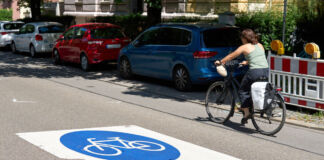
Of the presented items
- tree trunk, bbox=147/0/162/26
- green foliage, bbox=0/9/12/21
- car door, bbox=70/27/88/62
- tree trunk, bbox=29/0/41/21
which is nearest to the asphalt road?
car door, bbox=70/27/88/62

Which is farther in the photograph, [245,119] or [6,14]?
[6,14]

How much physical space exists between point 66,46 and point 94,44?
2061mm

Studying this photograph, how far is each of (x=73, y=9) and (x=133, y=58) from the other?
24206 millimetres

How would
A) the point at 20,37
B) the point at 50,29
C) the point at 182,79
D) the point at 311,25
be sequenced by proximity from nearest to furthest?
1. the point at 311,25
2. the point at 182,79
3. the point at 50,29
4. the point at 20,37

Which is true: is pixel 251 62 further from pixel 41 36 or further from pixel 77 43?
pixel 41 36

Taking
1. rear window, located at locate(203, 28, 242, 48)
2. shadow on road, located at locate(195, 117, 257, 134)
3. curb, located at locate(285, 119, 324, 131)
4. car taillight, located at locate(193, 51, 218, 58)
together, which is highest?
rear window, located at locate(203, 28, 242, 48)

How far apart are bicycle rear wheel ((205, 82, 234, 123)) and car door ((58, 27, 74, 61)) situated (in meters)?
9.88

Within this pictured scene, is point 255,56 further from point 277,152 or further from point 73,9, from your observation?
point 73,9

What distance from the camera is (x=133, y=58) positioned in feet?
44.4

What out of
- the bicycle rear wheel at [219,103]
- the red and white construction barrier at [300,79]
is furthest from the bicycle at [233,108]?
the red and white construction barrier at [300,79]

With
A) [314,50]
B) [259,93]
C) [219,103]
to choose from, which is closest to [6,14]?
[314,50]

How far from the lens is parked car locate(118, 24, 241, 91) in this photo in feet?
36.4

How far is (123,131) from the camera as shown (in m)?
7.41

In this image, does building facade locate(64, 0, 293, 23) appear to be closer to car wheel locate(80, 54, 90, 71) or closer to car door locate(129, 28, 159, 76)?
car wheel locate(80, 54, 90, 71)
